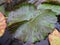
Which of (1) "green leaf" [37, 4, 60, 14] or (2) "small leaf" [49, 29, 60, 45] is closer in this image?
(2) "small leaf" [49, 29, 60, 45]

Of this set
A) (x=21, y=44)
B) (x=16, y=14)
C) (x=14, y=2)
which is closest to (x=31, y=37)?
(x=21, y=44)

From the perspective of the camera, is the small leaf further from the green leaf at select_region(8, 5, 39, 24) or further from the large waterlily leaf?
the green leaf at select_region(8, 5, 39, 24)

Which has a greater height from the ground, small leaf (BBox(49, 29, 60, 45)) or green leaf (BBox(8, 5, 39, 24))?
green leaf (BBox(8, 5, 39, 24))

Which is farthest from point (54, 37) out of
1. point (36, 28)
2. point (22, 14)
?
point (22, 14)

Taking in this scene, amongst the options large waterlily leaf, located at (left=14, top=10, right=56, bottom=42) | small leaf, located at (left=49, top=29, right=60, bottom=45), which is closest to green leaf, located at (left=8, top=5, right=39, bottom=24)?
large waterlily leaf, located at (left=14, top=10, right=56, bottom=42)

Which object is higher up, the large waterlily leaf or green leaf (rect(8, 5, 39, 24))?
green leaf (rect(8, 5, 39, 24))

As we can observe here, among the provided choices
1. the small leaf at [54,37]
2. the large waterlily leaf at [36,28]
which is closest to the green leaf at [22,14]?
the large waterlily leaf at [36,28]

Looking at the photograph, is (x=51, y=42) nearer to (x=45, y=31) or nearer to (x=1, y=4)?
(x=45, y=31)

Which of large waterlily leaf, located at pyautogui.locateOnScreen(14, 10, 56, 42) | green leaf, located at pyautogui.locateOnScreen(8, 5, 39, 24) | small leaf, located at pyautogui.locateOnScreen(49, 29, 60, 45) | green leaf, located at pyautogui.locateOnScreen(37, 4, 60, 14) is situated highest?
green leaf, located at pyautogui.locateOnScreen(37, 4, 60, 14)

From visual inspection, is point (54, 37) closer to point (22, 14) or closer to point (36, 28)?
point (36, 28)
